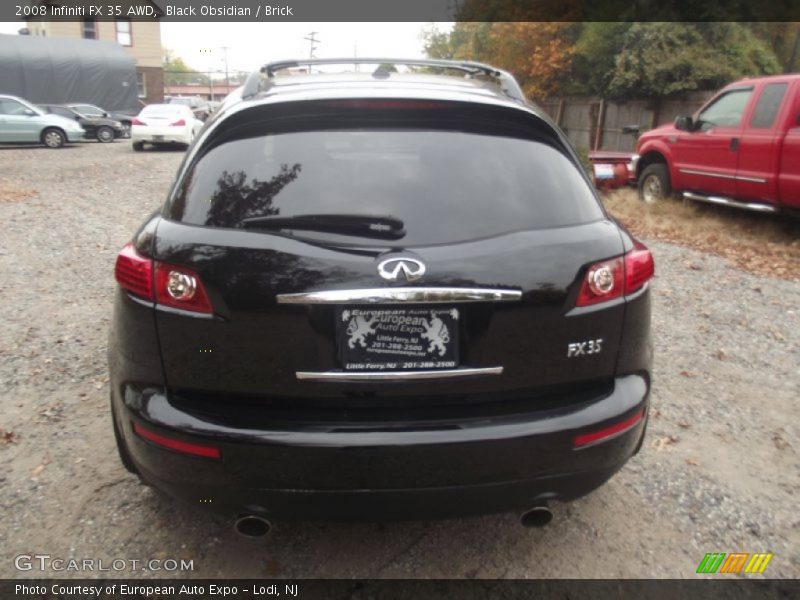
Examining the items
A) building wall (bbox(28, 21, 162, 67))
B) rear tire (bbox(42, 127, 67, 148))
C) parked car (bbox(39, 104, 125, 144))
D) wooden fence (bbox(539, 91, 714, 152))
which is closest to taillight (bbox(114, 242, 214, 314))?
wooden fence (bbox(539, 91, 714, 152))

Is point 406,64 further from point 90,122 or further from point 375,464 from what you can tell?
point 90,122

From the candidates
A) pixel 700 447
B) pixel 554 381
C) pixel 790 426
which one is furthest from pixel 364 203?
pixel 790 426

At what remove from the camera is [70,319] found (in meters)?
5.44

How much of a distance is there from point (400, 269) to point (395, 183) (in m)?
0.40

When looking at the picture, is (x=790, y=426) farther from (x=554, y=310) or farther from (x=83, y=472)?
(x=83, y=472)

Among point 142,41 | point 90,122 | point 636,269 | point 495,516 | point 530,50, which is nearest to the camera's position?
point 636,269

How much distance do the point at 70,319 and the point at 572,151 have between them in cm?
436

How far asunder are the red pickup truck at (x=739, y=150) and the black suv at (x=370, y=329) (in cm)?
677

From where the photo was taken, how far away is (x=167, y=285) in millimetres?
2248

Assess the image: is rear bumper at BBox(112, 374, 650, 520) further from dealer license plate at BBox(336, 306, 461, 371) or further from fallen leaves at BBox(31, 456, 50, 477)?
fallen leaves at BBox(31, 456, 50, 477)

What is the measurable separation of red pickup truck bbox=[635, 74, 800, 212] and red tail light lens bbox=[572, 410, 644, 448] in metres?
6.77

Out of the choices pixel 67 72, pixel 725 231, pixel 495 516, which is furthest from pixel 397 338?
pixel 67 72

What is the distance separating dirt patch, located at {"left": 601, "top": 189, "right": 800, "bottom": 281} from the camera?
25.3 feet

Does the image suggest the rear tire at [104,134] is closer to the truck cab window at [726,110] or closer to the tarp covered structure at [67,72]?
the tarp covered structure at [67,72]
